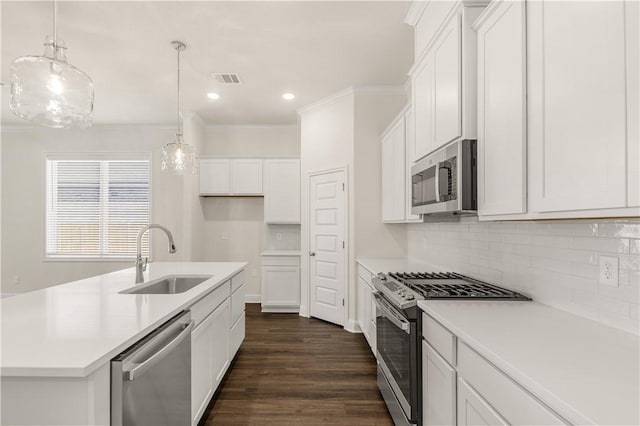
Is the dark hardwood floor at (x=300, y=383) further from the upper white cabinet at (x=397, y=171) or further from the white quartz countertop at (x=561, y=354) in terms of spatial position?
the upper white cabinet at (x=397, y=171)

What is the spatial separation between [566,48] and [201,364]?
243 centimetres

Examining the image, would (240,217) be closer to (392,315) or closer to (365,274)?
(365,274)

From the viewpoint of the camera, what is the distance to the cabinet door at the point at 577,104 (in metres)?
0.99

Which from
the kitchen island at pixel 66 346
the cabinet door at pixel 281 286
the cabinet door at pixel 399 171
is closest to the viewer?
the kitchen island at pixel 66 346

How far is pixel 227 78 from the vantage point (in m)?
4.01

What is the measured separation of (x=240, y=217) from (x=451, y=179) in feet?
14.9

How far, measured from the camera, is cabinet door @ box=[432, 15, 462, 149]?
6.13 feet

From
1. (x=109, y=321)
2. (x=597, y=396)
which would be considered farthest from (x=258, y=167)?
(x=597, y=396)

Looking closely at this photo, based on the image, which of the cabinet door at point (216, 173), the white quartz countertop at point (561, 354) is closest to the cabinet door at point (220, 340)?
the white quartz countertop at point (561, 354)

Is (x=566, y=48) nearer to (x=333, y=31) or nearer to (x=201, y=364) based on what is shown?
(x=333, y=31)

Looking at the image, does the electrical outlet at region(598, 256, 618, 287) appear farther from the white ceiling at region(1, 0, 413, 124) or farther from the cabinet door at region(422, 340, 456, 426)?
the white ceiling at region(1, 0, 413, 124)

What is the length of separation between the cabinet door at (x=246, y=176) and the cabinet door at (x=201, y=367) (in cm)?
341

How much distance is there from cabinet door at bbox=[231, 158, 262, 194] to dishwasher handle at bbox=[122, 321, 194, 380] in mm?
3870

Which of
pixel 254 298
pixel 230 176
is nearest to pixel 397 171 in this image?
pixel 230 176
